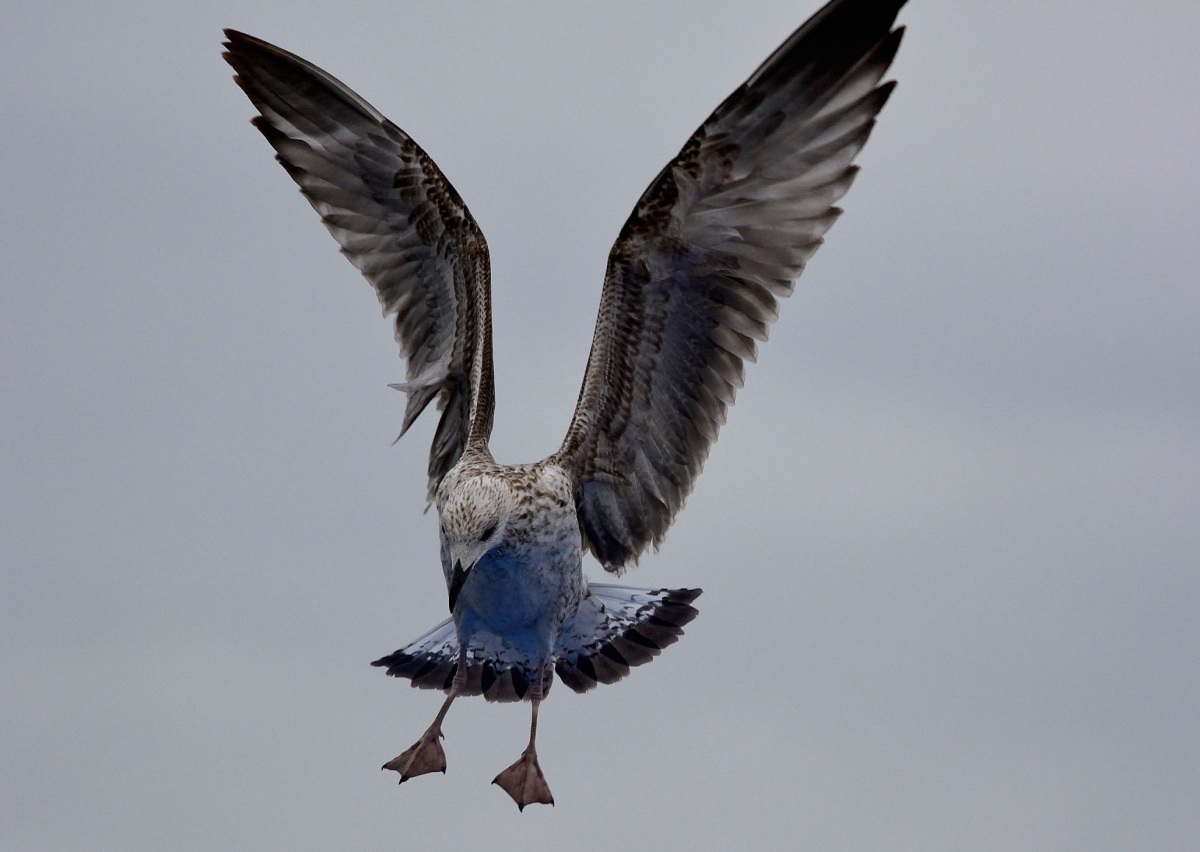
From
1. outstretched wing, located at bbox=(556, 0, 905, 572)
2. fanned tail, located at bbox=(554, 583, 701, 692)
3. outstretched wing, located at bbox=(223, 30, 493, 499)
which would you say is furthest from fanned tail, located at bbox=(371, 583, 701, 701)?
outstretched wing, located at bbox=(223, 30, 493, 499)

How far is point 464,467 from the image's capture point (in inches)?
478

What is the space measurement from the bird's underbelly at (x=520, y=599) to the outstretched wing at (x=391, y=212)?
6.17ft

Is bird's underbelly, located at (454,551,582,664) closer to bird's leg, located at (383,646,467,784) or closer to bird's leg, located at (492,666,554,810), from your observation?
bird's leg, located at (383,646,467,784)

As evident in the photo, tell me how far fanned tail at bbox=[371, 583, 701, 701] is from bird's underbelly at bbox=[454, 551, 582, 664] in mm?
760

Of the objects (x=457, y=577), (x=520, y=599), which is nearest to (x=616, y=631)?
(x=520, y=599)

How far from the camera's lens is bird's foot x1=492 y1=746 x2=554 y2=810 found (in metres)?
11.7

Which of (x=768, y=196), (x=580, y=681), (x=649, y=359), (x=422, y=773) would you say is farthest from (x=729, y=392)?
(x=422, y=773)

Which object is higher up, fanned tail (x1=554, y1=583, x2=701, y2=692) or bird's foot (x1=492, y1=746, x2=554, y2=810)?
fanned tail (x1=554, y1=583, x2=701, y2=692)

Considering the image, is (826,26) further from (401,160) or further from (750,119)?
(401,160)

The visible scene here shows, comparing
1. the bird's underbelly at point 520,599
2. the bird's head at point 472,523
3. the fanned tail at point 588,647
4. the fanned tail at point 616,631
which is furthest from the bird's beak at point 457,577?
the fanned tail at point 616,631

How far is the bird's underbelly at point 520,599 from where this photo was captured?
38.3 feet

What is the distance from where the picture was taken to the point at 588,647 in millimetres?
13312

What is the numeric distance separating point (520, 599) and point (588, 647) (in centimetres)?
169

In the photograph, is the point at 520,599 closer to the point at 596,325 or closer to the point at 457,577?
the point at 457,577
